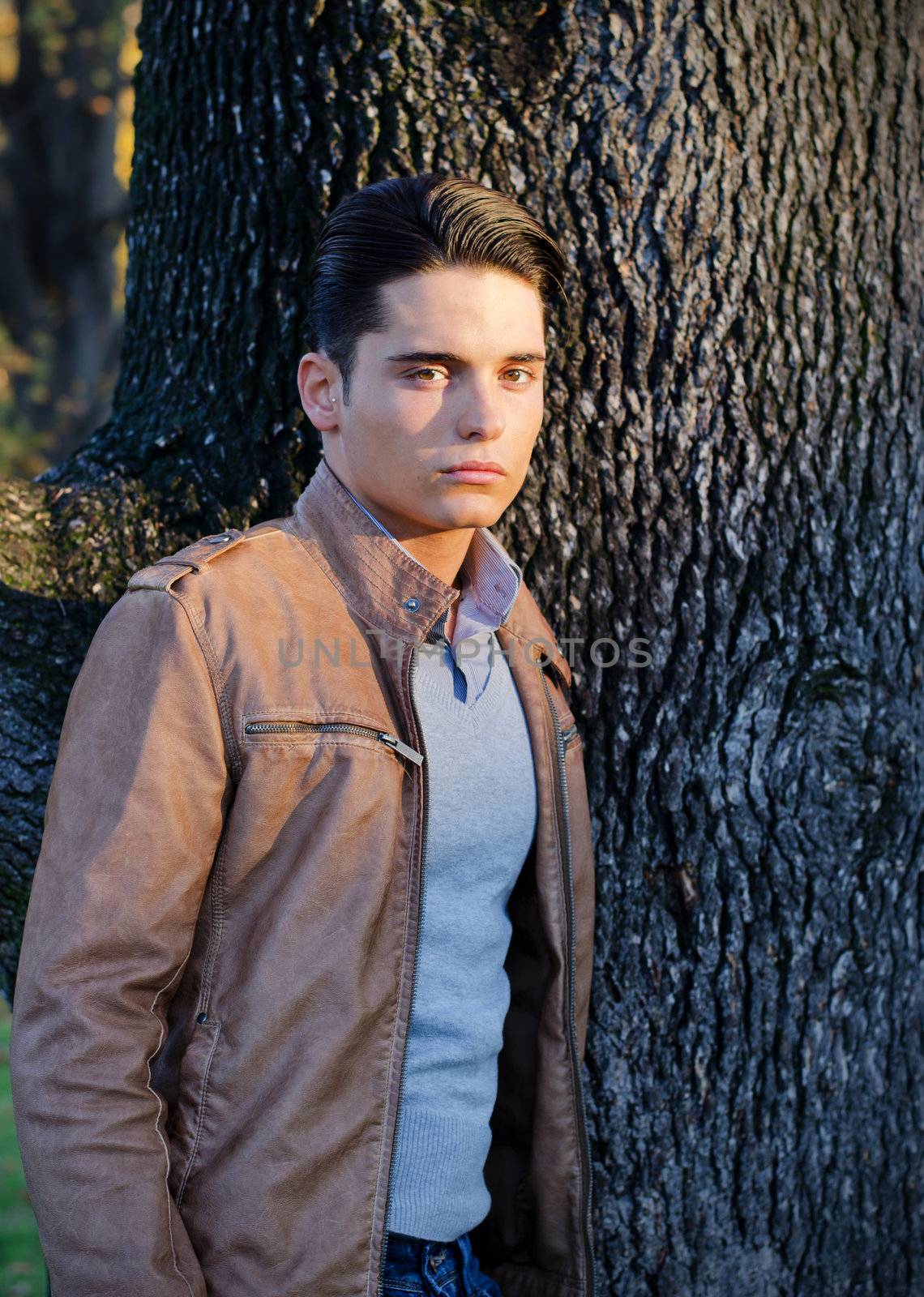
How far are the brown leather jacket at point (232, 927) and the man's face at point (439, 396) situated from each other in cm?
12

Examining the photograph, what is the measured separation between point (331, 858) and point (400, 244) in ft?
3.52

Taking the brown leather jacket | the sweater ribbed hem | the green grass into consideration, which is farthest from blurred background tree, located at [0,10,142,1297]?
the sweater ribbed hem

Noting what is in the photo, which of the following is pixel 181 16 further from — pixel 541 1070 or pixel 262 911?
pixel 541 1070

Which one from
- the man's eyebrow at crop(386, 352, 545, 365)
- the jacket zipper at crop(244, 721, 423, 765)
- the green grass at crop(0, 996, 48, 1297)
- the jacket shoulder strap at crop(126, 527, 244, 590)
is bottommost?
the green grass at crop(0, 996, 48, 1297)

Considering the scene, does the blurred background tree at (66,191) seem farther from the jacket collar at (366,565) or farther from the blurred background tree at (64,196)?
the jacket collar at (366,565)

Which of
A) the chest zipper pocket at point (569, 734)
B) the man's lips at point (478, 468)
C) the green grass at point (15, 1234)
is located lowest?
the green grass at point (15, 1234)

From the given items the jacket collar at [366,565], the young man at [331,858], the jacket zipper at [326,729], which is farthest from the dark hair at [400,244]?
the jacket zipper at [326,729]

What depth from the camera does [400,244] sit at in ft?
6.83

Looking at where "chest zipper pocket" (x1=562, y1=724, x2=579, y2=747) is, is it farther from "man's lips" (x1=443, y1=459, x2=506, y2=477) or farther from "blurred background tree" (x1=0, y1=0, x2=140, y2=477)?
"blurred background tree" (x1=0, y1=0, x2=140, y2=477)

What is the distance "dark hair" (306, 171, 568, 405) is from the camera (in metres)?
2.08

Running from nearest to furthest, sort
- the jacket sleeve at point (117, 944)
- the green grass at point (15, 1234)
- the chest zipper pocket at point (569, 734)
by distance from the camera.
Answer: the jacket sleeve at point (117, 944), the chest zipper pocket at point (569, 734), the green grass at point (15, 1234)

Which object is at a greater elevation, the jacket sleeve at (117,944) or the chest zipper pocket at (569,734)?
the chest zipper pocket at (569,734)

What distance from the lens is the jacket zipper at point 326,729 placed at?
1.89 metres

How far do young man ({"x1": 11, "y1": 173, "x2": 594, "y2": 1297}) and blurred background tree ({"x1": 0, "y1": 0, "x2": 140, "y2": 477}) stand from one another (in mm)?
9855
